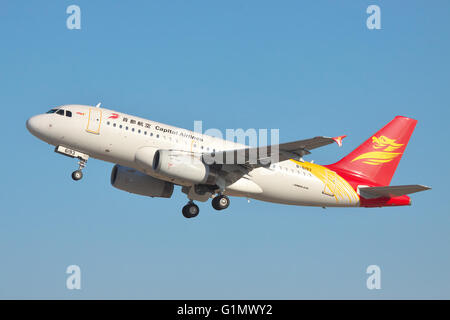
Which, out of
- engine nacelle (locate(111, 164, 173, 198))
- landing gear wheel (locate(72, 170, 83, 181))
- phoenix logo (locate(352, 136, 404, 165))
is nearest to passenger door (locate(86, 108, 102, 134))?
landing gear wheel (locate(72, 170, 83, 181))

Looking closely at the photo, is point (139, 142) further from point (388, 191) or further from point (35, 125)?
point (388, 191)

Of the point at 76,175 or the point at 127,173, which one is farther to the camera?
the point at 127,173

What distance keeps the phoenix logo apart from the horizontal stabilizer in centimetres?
289

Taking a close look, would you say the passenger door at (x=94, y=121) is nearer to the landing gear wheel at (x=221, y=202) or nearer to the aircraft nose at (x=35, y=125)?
the aircraft nose at (x=35, y=125)

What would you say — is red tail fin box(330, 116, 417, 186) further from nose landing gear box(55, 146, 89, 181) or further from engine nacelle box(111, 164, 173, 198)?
nose landing gear box(55, 146, 89, 181)

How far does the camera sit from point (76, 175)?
36438 millimetres

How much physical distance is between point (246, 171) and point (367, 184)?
911 centimetres

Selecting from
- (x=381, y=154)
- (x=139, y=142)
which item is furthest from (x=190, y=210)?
(x=381, y=154)

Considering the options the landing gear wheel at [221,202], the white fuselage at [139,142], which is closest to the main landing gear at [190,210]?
the landing gear wheel at [221,202]

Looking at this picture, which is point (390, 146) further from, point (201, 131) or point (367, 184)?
point (201, 131)

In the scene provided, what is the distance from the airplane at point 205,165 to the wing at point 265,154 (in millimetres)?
51

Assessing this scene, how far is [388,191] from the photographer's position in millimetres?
40750

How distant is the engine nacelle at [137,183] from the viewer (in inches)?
1614

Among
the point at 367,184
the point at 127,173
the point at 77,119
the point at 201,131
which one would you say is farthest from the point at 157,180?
the point at 367,184
